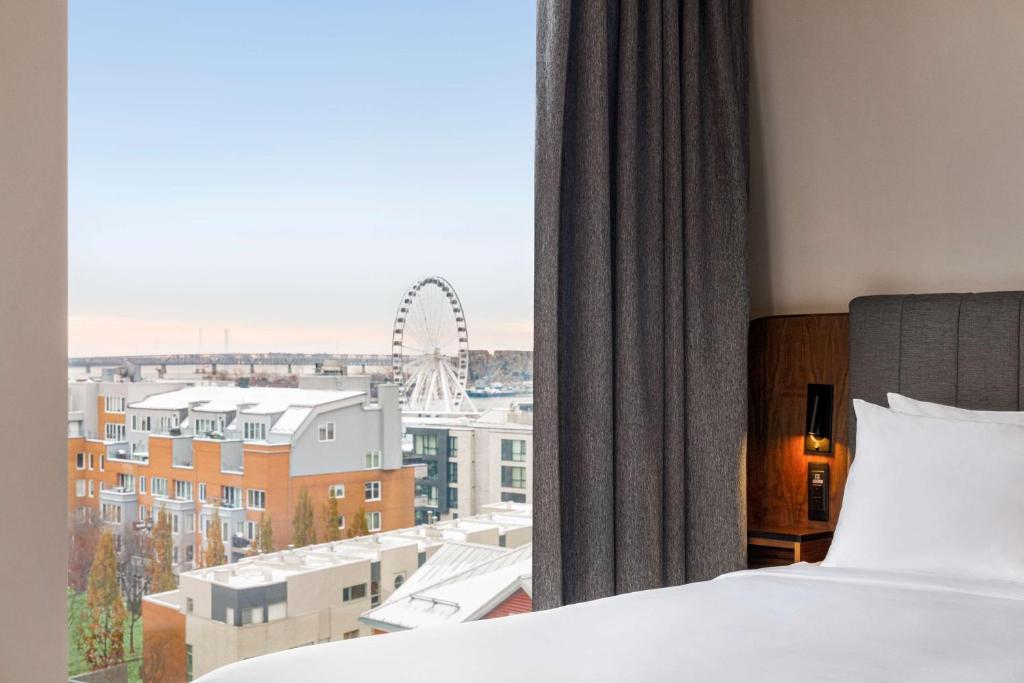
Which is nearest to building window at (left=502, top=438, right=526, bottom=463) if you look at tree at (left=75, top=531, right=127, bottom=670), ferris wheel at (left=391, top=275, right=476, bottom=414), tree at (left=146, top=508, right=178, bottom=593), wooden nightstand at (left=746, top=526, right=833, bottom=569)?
ferris wheel at (left=391, top=275, right=476, bottom=414)

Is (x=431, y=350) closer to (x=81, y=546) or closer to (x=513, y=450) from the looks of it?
(x=513, y=450)

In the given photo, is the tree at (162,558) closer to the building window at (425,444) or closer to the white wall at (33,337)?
the white wall at (33,337)

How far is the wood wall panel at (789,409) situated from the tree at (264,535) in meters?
1.64

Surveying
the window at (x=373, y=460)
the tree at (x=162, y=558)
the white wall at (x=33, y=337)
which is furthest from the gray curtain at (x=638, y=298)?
the white wall at (x=33, y=337)

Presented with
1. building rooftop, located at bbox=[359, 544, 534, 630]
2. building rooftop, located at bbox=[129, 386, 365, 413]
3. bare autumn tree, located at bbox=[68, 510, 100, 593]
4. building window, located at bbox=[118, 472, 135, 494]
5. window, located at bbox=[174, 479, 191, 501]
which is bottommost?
building rooftop, located at bbox=[359, 544, 534, 630]

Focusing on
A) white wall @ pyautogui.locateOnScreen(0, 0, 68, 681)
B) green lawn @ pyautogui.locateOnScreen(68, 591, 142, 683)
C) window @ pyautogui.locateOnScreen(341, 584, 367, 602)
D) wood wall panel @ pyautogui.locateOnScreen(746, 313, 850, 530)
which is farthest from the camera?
wood wall panel @ pyautogui.locateOnScreen(746, 313, 850, 530)

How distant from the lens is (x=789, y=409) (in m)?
3.06

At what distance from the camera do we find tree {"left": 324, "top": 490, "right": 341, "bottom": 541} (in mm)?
2398

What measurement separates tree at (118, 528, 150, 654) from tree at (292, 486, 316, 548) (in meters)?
0.38

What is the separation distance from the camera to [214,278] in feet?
7.27

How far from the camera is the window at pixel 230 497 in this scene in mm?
2168

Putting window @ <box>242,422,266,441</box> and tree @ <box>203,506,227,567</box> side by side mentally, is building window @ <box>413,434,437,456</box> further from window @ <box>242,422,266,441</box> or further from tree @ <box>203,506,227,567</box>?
tree @ <box>203,506,227,567</box>

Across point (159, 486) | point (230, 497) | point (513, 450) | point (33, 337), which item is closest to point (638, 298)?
point (513, 450)

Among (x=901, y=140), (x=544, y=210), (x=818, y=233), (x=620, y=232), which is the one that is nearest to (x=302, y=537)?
(x=544, y=210)
